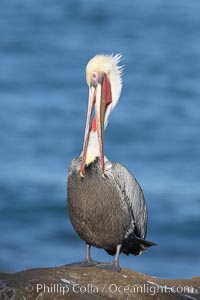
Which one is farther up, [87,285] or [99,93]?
[99,93]

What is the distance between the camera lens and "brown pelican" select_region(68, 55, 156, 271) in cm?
998

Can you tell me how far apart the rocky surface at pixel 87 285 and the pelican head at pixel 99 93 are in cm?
97

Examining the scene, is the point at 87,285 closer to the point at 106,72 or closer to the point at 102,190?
the point at 102,190

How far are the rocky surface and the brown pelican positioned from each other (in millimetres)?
268

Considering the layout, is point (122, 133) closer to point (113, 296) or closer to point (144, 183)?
point (144, 183)

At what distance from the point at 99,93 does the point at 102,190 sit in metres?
0.79

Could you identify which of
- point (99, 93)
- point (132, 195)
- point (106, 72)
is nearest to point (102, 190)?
point (132, 195)

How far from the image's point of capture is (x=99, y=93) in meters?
10.3

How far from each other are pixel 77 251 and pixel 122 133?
564 cm

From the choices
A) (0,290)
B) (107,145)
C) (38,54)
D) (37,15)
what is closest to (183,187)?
(107,145)

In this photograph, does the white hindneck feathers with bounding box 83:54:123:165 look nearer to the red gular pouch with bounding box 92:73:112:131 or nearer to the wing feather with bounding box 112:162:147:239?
the red gular pouch with bounding box 92:73:112:131

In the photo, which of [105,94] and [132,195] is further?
[105,94]

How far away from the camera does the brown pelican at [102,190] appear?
9977mm

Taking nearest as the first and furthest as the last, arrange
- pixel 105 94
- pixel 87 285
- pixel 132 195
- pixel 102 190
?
1. pixel 87 285
2. pixel 102 190
3. pixel 132 195
4. pixel 105 94
